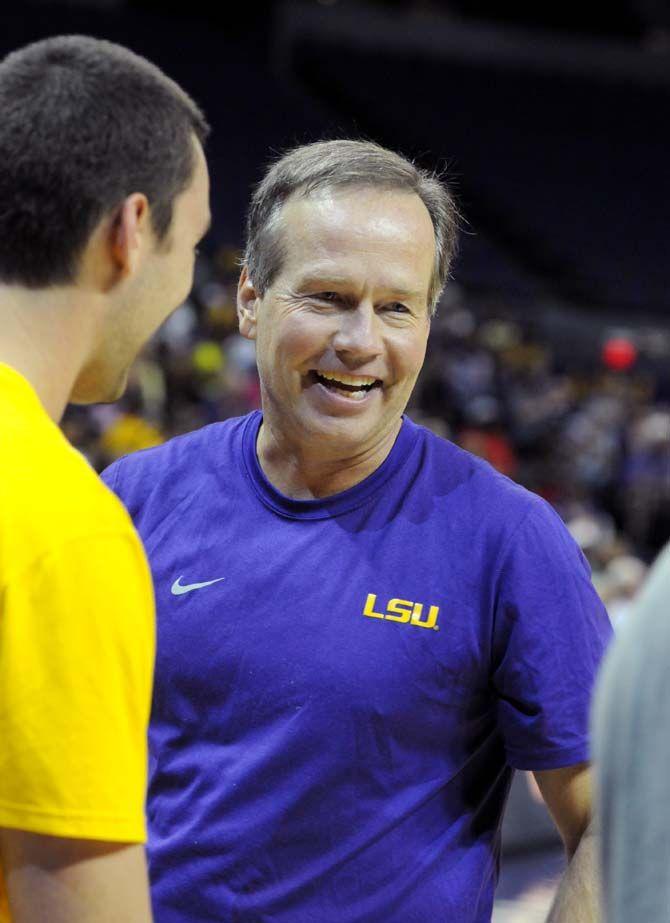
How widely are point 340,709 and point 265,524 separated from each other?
12.9 inches

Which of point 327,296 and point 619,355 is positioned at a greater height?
point 327,296

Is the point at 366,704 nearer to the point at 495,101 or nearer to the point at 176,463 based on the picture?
the point at 176,463

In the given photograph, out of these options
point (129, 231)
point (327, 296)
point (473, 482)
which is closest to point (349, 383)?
point (327, 296)

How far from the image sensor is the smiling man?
1771 millimetres

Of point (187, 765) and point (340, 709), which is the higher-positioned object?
point (340, 709)

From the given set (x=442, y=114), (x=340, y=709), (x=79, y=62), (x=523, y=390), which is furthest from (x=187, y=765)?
(x=442, y=114)

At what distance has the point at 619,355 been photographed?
16.2 m

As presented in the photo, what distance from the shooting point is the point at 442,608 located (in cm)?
182

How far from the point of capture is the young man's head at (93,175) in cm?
132

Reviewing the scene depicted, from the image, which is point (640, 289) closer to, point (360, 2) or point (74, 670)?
point (360, 2)

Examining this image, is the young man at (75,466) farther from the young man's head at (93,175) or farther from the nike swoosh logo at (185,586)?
the nike swoosh logo at (185,586)

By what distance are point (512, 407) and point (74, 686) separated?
12.1 m

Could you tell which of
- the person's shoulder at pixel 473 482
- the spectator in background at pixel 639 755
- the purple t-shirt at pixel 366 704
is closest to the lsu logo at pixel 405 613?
the purple t-shirt at pixel 366 704

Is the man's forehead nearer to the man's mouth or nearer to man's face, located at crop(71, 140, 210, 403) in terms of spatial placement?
the man's mouth
